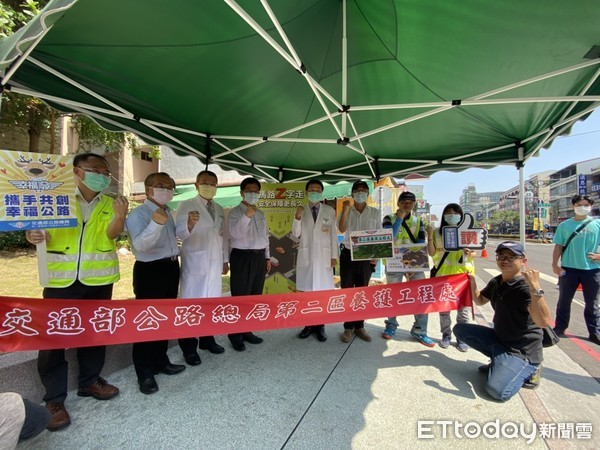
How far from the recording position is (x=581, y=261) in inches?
144

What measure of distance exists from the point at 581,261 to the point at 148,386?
5087 mm

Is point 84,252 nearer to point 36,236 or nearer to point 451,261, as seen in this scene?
point 36,236

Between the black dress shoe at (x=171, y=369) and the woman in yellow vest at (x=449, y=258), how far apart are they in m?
3.01

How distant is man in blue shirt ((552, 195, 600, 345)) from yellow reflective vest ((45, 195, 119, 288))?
509 cm

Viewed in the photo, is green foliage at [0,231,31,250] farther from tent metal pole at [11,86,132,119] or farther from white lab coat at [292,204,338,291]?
white lab coat at [292,204,338,291]

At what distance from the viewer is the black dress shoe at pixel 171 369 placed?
2.80 m

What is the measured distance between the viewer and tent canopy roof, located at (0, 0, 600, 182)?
1.73 m

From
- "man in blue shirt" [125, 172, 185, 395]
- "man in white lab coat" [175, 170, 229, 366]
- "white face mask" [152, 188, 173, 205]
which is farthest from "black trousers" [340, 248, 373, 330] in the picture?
"white face mask" [152, 188, 173, 205]

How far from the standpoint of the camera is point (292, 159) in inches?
179

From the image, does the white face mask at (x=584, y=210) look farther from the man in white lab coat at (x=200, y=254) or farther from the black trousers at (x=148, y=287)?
the black trousers at (x=148, y=287)

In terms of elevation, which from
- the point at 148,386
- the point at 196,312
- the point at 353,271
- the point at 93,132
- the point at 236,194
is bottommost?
the point at 148,386

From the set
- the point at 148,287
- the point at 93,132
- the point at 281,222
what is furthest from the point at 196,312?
the point at 93,132

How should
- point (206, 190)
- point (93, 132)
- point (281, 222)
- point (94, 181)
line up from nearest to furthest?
point (94, 181) < point (206, 190) < point (281, 222) < point (93, 132)

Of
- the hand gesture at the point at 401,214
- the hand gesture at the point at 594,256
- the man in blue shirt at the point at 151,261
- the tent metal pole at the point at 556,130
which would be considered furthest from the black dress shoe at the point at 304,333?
the hand gesture at the point at 594,256
